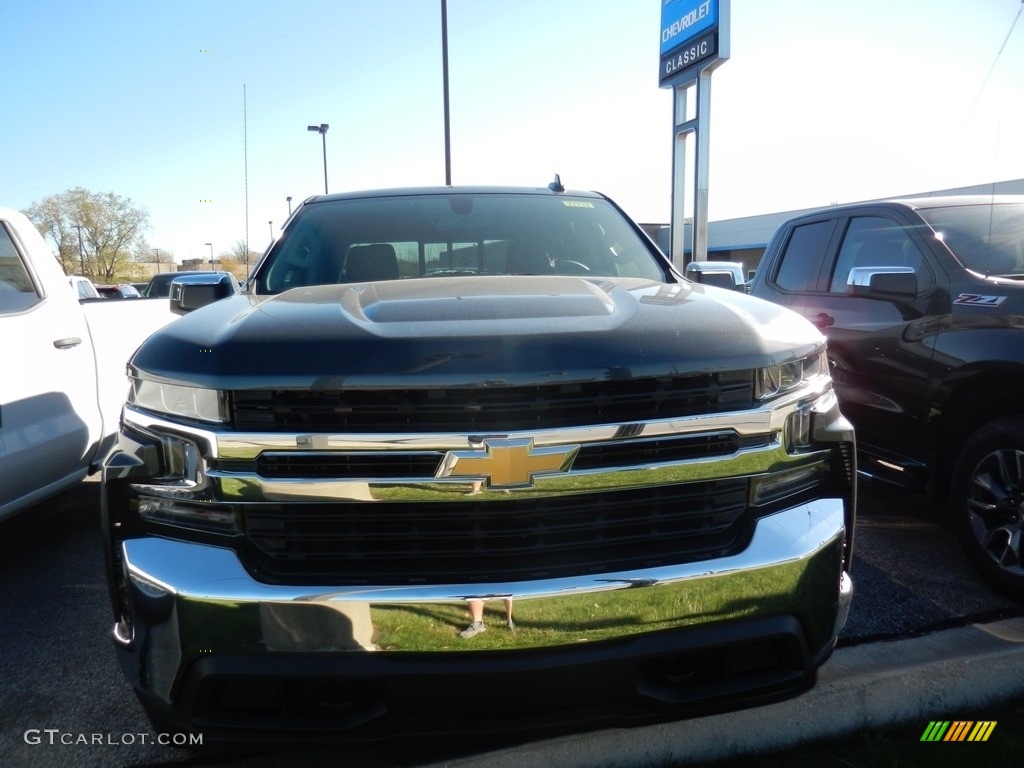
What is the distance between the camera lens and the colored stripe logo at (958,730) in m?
2.41

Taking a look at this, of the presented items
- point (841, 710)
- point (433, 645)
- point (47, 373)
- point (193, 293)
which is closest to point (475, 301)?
point (433, 645)

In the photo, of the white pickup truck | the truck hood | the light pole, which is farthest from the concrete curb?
the light pole

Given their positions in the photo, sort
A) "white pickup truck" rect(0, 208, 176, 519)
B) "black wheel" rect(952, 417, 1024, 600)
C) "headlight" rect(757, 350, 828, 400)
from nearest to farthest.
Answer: "headlight" rect(757, 350, 828, 400) < "black wheel" rect(952, 417, 1024, 600) < "white pickup truck" rect(0, 208, 176, 519)

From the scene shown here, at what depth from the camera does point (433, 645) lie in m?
1.68

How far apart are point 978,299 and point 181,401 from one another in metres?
3.53

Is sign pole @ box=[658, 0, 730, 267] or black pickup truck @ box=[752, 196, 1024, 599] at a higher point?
sign pole @ box=[658, 0, 730, 267]

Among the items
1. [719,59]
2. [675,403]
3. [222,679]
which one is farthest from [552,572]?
[719,59]

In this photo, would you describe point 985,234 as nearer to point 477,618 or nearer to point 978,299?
point 978,299

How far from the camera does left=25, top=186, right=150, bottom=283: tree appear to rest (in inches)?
1772

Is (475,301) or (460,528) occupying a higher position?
(475,301)

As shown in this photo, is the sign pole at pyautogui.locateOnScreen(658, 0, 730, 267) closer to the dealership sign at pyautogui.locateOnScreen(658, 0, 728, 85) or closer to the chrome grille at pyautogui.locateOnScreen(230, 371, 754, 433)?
the dealership sign at pyautogui.locateOnScreen(658, 0, 728, 85)

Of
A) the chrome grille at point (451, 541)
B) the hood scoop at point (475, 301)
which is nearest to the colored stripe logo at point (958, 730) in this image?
the chrome grille at point (451, 541)

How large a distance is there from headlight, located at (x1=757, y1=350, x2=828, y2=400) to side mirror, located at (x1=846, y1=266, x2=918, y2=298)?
7.12 ft

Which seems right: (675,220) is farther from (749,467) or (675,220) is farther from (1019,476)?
(749,467)
